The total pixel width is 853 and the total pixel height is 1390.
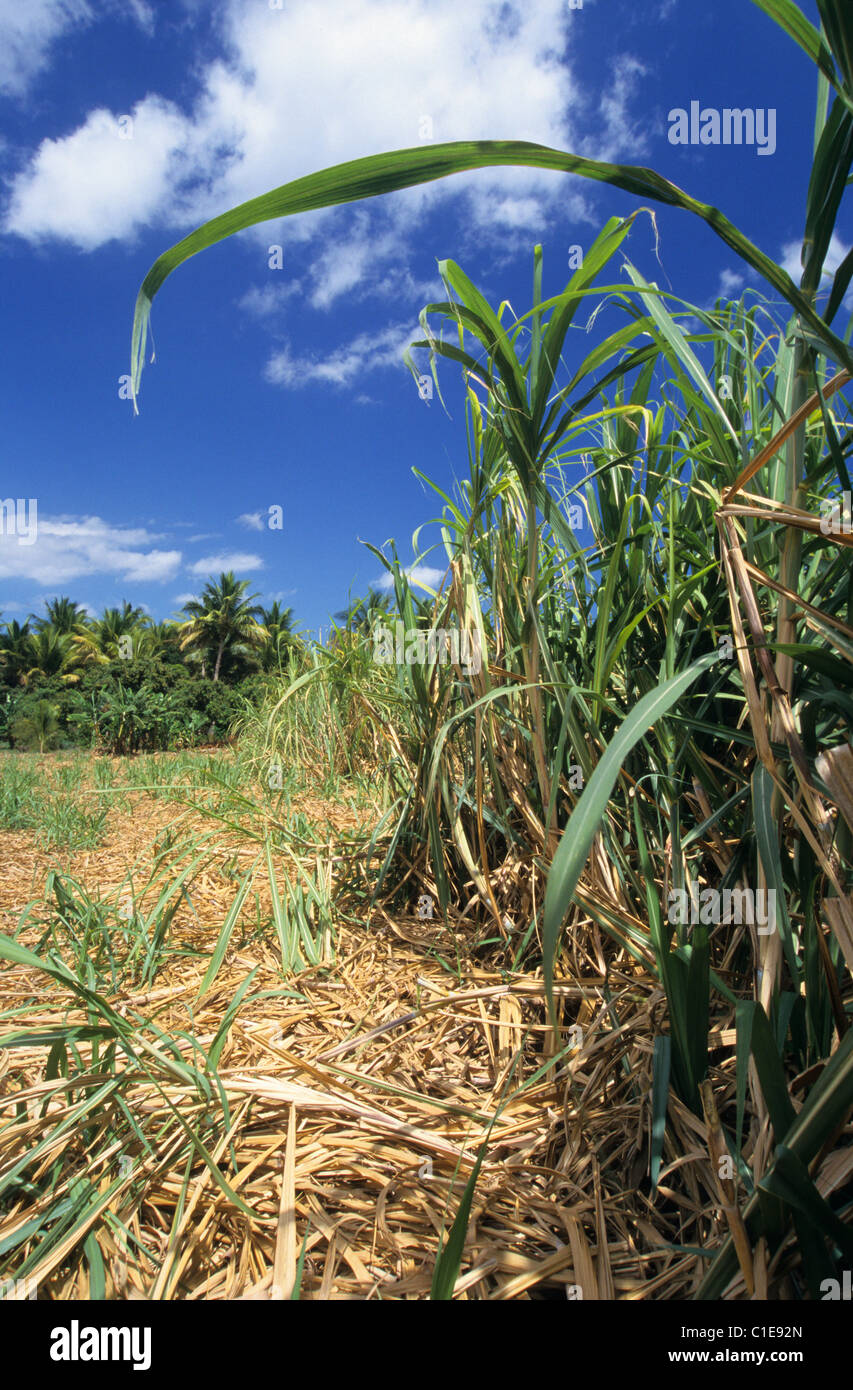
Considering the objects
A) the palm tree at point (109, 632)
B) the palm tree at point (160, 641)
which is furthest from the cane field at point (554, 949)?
the palm tree at point (109, 632)

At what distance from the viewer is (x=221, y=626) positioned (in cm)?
3023

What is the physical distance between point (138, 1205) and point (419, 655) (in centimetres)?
108

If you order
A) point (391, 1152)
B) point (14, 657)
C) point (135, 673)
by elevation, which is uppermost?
point (14, 657)

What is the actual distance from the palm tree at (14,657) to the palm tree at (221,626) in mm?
6647

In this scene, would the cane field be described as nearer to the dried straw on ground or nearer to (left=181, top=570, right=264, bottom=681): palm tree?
the dried straw on ground

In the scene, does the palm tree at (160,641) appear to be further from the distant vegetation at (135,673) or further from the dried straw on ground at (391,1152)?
the dried straw on ground at (391,1152)

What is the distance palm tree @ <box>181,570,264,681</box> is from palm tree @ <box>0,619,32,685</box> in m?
6.65

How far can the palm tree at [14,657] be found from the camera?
2822 centimetres

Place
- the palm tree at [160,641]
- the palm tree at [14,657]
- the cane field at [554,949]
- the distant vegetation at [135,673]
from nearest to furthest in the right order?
the cane field at [554,949] < the distant vegetation at [135,673] < the palm tree at [160,641] < the palm tree at [14,657]

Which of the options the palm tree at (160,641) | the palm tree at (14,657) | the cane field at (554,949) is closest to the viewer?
the cane field at (554,949)

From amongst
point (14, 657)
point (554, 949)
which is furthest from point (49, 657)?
point (554, 949)

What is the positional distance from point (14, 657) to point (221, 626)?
889 cm

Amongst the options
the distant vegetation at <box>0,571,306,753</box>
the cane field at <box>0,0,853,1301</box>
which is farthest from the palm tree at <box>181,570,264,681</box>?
the cane field at <box>0,0,853,1301</box>

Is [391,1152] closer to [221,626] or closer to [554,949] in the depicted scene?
[554,949]
